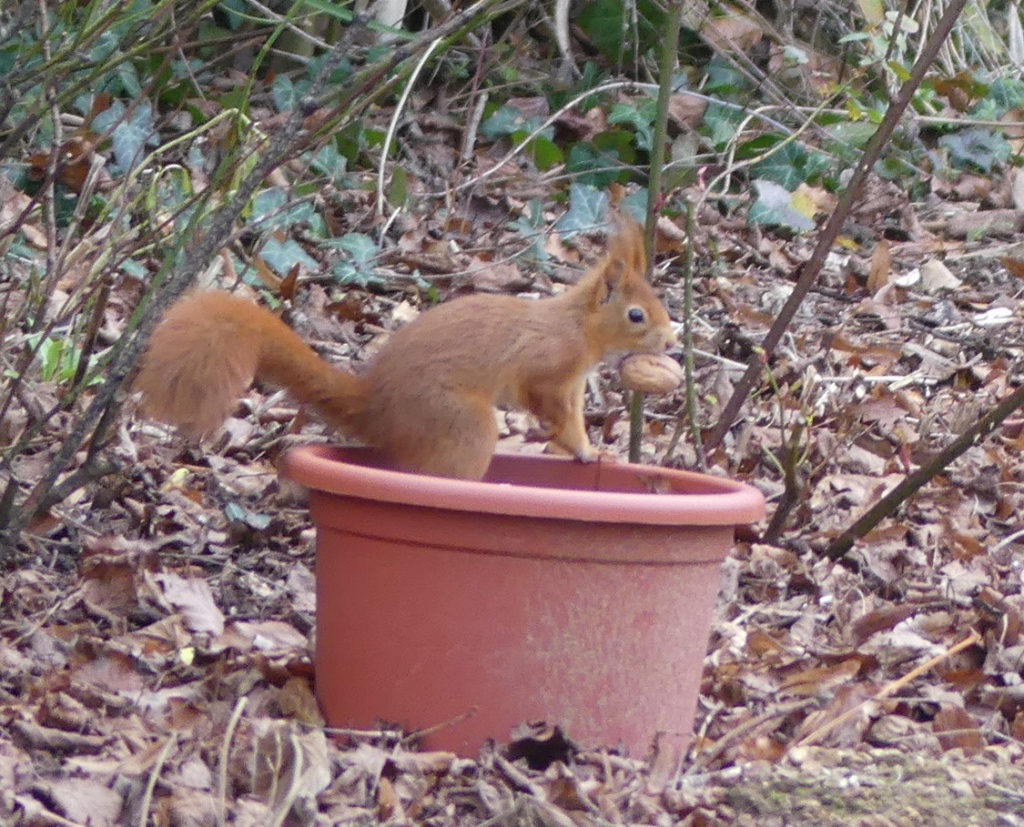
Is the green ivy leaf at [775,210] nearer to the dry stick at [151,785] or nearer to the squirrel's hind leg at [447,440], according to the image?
the squirrel's hind leg at [447,440]

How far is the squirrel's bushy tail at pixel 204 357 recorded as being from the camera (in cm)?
216

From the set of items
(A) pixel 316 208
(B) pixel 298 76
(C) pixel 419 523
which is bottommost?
(C) pixel 419 523

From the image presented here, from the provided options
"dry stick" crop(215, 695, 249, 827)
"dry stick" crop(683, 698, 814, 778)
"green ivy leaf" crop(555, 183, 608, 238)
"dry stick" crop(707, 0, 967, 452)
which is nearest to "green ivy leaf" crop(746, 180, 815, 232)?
"green ivy leaf" crop(555, 183, 608, 238)

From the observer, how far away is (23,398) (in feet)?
9.26

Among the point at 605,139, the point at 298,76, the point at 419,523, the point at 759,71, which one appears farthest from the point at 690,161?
the point at 419,523

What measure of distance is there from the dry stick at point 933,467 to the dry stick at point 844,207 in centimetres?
35

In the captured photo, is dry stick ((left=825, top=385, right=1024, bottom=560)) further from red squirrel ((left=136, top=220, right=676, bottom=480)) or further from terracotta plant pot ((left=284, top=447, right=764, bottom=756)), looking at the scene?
terracotta plant pot ((left=284, top=447, right=764, bottom=756))

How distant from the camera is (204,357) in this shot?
2.17 m

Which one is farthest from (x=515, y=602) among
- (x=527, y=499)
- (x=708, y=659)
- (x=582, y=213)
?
(x=582, y=213)

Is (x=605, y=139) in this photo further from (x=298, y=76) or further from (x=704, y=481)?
(x=704, y=481)

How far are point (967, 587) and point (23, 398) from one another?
188 centimetres

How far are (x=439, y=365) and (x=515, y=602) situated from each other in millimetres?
509

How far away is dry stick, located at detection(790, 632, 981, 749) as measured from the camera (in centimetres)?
234

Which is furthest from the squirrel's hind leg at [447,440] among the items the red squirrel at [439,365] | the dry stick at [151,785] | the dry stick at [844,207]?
the dry stick at [844,207]
